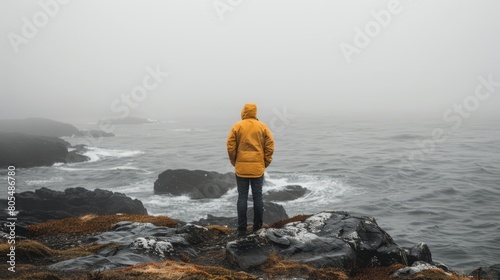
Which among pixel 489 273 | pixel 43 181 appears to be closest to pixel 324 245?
pixel 489 273

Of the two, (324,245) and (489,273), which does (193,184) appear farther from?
(324,245)

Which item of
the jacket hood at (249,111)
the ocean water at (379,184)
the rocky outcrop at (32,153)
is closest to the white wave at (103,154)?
the ocean water at (379,184)

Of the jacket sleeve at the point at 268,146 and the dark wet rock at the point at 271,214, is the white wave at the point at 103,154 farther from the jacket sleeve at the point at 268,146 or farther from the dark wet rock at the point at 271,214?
the jacket sleeve at the point at 268,146

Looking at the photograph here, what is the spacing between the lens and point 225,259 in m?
8.79

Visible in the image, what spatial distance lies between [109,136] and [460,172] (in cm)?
10574

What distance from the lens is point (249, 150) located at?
9562 mm

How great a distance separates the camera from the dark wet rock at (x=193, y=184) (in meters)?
38.5

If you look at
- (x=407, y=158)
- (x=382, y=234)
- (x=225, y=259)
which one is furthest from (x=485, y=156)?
(x=225, y=259)

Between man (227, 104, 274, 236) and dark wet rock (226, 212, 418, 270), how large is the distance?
1232mm

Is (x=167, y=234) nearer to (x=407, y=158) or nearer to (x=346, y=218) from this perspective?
(x=346, y=218)

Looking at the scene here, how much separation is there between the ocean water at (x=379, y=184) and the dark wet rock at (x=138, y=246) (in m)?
15.2

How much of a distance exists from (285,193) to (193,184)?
10255 millimetres

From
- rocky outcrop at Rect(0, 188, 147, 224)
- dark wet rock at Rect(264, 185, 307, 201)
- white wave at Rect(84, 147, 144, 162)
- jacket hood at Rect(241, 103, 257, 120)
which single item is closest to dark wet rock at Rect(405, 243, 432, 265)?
jacket hood at Rect(241, 103, 257, 120)

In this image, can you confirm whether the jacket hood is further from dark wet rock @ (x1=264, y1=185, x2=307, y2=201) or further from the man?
dark wet rock @ (x1=264, y1=185, x2=307, y2=201)
